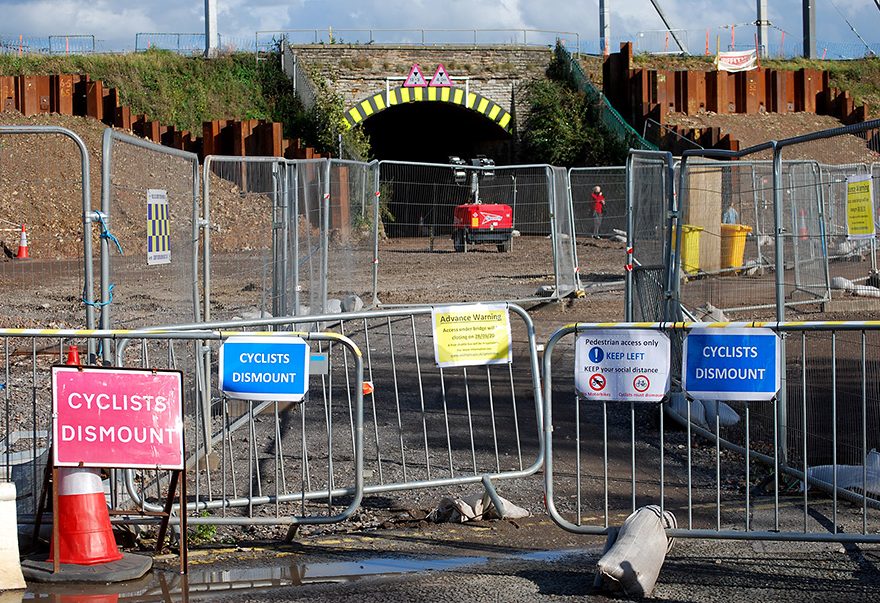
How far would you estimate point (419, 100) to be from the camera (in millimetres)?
41906

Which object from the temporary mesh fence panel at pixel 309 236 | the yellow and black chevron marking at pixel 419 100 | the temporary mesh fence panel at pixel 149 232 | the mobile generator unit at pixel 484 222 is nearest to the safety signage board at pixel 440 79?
the yellow and black chevron marking at pixel 419 100

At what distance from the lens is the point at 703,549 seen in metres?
6.38

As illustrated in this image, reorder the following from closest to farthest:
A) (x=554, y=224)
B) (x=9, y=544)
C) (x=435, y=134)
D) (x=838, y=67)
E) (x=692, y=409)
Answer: (x=9, y=544) < (x=692, y=409) < (x=554, y=224) < (x=838, y=67) < (x=435, y=134)

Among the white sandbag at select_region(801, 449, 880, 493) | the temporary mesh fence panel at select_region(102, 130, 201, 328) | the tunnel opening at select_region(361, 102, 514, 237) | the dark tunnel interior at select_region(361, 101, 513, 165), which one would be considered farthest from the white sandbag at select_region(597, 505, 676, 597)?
the dark tunnel interior at select_region(361, 101, 513, 165)

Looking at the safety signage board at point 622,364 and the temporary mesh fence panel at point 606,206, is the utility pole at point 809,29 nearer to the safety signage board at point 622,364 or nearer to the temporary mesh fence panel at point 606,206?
the temporary mesh fence panel at point 606,206

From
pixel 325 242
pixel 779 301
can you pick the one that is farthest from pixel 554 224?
pixel 779 301

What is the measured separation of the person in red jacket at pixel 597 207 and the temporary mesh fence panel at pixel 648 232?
1443 centimetres

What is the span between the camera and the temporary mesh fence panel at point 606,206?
26219 mm

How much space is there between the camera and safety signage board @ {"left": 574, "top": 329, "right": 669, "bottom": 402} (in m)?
6.39

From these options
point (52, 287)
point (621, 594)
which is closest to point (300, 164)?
point (621, 594)

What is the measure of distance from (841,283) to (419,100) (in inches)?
1101

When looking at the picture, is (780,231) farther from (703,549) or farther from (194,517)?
(194,517)

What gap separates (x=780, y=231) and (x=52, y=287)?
622 inches

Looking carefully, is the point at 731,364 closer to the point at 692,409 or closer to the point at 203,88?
the point at 692,409
